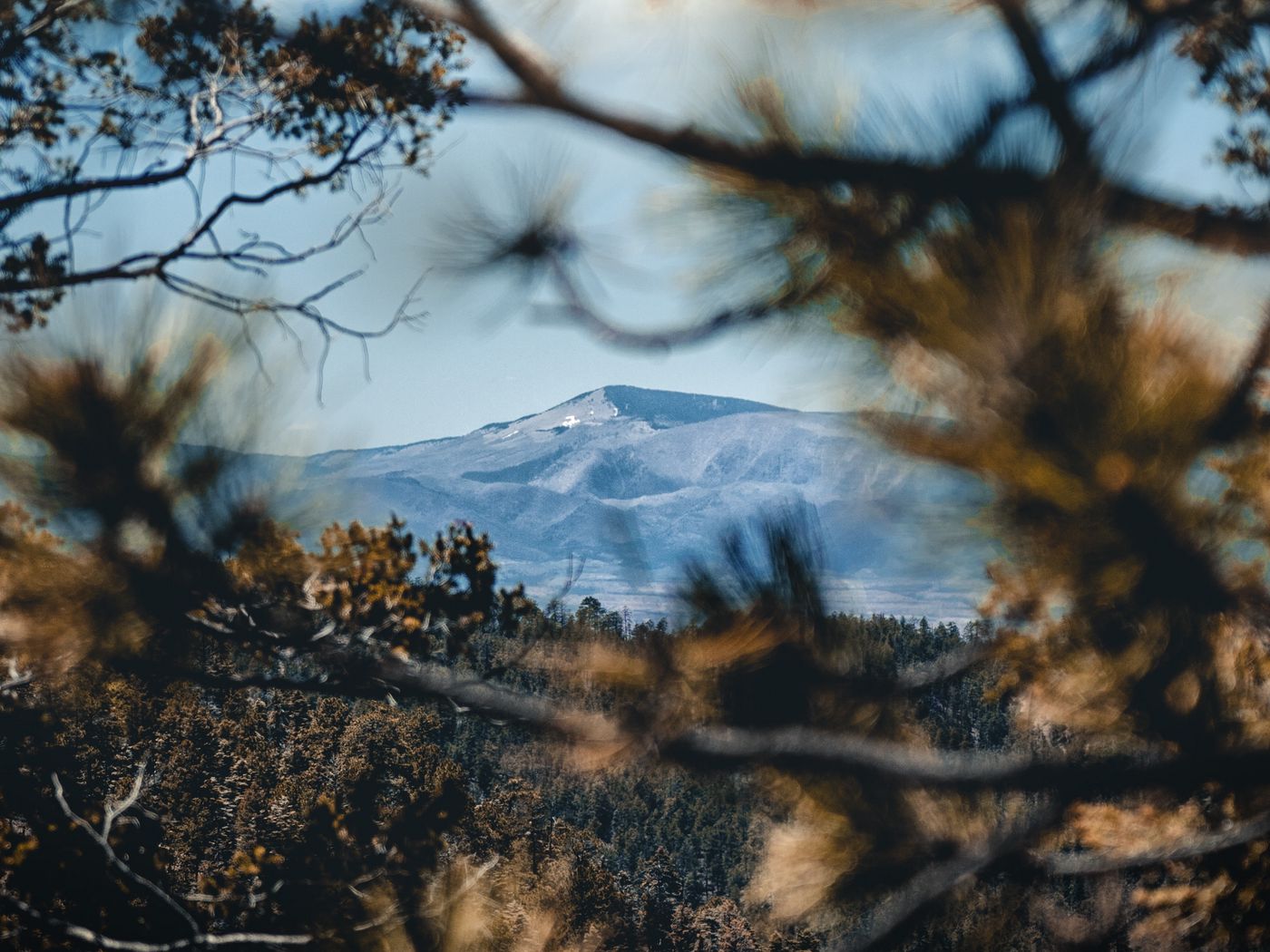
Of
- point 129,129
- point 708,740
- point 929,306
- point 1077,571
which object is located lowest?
point 708,740

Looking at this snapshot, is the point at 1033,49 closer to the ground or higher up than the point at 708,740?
higher up

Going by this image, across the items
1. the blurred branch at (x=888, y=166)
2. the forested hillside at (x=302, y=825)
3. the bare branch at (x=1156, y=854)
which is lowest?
the forested hillside at (x=302, y=825)

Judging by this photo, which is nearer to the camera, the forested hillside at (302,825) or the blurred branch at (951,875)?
the blurred branch at (951,875)

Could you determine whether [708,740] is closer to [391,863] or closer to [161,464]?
[161,464]

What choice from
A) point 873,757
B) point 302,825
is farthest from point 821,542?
point 302,825

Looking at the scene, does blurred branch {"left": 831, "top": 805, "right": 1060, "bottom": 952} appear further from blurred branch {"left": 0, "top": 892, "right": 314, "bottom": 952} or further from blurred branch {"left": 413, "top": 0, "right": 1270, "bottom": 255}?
blurred branch {"left": 0, "top": 892, "right": 314, "bottom": 952}

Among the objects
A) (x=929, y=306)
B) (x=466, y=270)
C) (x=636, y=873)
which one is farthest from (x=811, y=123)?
(x=636, y=873)

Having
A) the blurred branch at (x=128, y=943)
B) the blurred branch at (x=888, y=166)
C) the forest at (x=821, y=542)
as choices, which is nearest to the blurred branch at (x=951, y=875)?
the forest at (x=821, y=542)

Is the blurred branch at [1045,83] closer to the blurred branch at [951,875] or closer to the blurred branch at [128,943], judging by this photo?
the blurred branch at [951,875]

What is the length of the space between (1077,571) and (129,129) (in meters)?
3.58

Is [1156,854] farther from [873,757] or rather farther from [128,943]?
[128,943]

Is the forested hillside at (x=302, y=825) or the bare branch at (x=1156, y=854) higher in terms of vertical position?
the bare branch at (x=1156, y=854)

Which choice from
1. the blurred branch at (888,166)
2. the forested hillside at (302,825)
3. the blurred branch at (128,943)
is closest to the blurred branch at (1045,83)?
the blurred branch at (888,166)

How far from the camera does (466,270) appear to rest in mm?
2621
